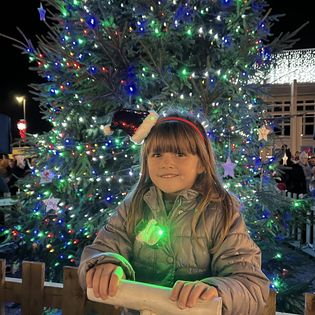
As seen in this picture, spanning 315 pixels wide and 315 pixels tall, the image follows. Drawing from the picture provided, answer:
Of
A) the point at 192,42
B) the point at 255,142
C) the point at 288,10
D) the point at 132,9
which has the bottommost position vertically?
the point at 255,142

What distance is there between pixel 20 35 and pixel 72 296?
20094 millimetres

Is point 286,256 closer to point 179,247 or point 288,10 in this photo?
point 179,247

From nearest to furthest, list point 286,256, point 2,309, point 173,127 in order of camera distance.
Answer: point 173,127
point 2,309
point 286,256

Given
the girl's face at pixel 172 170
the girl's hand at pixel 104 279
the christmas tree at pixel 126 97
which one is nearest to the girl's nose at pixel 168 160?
the girl's face at pixel 172 170

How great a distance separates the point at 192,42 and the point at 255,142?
1.58 meters

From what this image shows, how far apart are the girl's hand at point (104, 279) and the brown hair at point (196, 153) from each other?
0.43 m

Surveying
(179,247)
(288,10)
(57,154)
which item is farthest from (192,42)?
(288,10)

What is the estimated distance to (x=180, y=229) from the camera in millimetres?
1583

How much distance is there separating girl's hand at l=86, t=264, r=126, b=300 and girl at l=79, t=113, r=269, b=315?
0.01 meters

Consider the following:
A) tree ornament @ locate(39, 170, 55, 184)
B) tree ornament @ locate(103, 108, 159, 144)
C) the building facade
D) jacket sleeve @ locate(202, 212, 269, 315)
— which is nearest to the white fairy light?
the building facade

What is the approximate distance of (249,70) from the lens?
15.1 feet

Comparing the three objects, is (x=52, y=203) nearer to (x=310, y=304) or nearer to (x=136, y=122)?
(x=136, y=122)

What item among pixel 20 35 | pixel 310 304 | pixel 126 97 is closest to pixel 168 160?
pixel 310 304

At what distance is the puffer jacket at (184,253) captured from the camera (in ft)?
4.44
